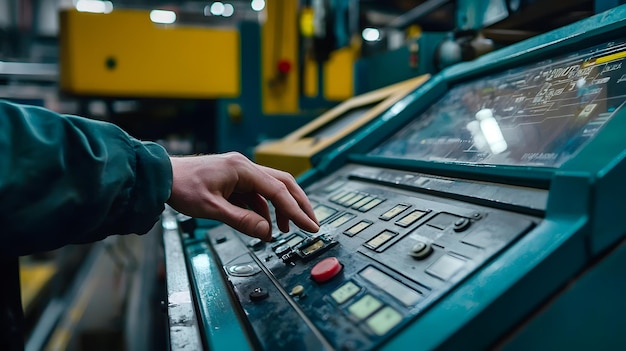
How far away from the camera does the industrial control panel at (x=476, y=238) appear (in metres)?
0.52

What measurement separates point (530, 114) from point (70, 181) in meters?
0.75

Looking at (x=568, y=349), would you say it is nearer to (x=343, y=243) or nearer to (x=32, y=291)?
(x=343, y=243)

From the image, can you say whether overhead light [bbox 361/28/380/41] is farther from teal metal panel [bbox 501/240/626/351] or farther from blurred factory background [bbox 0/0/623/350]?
teal metal panel [bbox 501/240/626/351]

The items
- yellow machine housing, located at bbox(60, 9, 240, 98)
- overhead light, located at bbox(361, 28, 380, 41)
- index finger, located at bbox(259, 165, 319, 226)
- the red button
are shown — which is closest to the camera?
the red button

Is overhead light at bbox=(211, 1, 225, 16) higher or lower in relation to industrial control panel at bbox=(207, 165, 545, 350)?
higher

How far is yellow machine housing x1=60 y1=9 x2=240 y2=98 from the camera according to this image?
6.88ft

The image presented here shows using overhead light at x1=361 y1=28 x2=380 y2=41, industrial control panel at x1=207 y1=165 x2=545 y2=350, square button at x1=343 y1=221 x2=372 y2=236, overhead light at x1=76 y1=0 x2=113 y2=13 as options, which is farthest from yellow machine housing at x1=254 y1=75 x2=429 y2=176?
overhead light at x1=76 y1=0 x2=113 y2=13

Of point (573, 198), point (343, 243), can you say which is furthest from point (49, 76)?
point (573, 198)

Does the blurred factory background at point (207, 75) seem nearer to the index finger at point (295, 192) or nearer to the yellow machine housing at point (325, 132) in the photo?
the yellow machine housing at point (325, 132)

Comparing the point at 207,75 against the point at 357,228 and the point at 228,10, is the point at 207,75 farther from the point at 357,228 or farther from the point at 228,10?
the point at 228,10

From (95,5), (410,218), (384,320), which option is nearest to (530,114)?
(410,218)

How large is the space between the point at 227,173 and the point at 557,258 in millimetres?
465

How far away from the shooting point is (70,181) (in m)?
0.58

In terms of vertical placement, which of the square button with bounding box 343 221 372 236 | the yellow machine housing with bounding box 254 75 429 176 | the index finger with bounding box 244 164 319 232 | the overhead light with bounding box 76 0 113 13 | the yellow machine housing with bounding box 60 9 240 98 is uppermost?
the overhead light with bounding box 76 0 113 13
